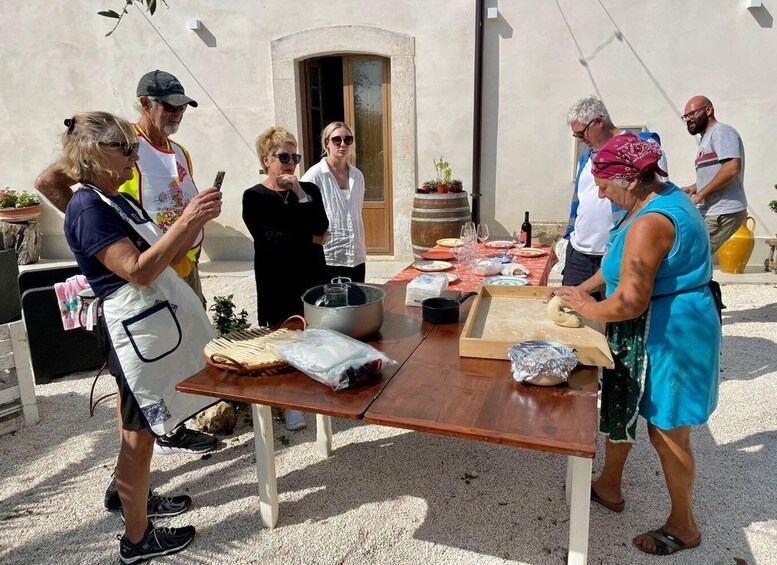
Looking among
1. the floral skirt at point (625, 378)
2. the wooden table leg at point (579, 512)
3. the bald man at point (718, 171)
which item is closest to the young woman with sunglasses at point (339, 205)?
the floral skirt at point (625, 378)

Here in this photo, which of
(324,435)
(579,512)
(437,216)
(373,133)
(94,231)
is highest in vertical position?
(373,133)

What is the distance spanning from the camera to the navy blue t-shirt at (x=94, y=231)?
177 centimetres

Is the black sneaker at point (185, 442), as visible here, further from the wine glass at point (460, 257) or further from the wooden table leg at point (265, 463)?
the wine glass at point (460, 257)

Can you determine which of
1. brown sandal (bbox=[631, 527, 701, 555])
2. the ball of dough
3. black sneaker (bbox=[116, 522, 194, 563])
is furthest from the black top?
brown sandal (bbox=[631, 527, 701, 555])

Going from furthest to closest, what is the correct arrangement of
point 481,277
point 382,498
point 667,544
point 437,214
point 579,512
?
1. point 437,214
2. point 481,277
3. point 382,498
4. point 667,544
5. point 579,512

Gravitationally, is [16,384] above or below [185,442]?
above

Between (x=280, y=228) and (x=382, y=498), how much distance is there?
1.48m

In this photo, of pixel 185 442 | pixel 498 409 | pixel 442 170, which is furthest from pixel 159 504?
pixel 442 170

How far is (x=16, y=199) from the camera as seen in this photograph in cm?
766

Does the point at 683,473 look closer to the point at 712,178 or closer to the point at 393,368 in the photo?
the point at 393,368

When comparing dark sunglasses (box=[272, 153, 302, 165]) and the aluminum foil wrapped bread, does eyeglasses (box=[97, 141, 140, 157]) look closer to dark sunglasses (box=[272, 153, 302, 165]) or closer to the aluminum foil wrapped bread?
dark sunglasses (box=[272, 153, 302, 165])

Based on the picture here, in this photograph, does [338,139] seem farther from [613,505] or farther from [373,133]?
[373,133]

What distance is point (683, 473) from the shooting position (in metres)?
2.00

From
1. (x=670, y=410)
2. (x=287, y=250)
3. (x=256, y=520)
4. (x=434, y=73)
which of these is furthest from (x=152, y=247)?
(x=434, y=73)
